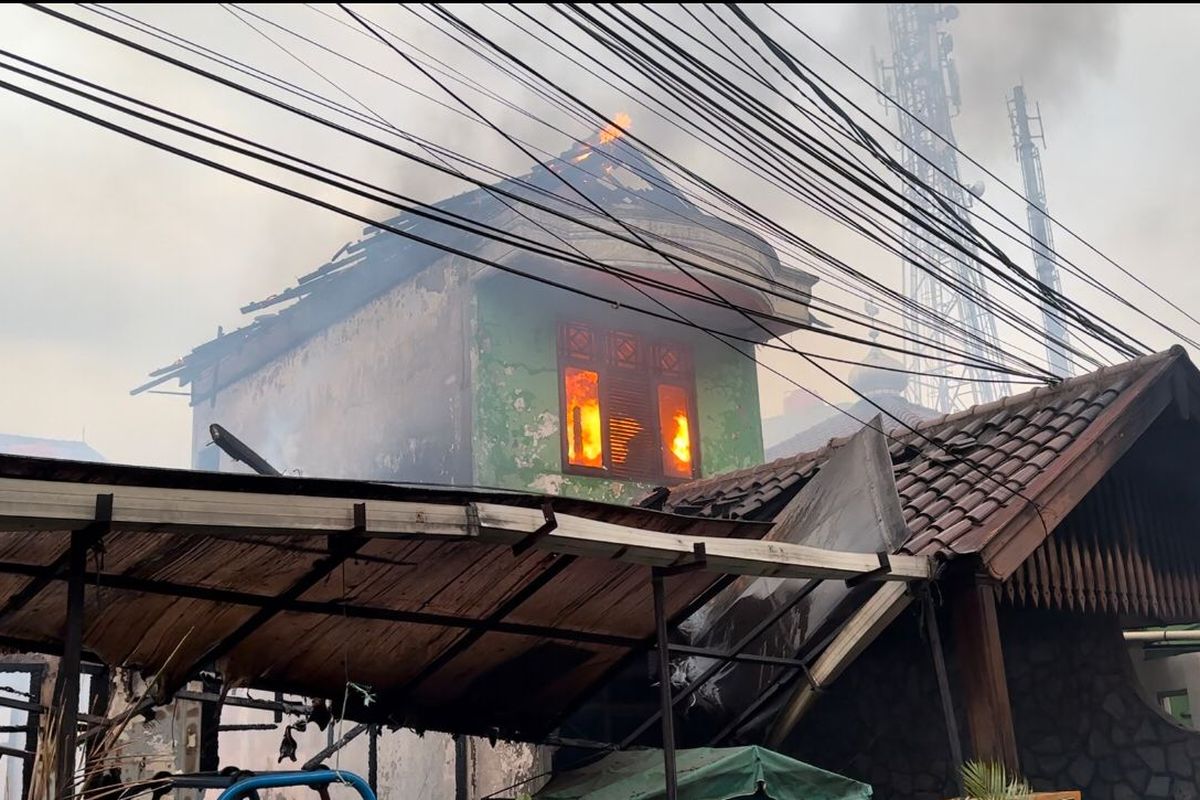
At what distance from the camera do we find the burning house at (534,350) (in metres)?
17.3

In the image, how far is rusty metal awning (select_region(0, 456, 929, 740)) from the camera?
Answer: 5.16 metres

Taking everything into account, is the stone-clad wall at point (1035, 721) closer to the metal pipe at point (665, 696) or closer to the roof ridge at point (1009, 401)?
the roof ridge at point (1009, 401)

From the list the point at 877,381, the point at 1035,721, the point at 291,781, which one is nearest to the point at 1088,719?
the point at 1035,721

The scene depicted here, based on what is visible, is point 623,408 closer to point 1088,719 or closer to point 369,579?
point 1088,719

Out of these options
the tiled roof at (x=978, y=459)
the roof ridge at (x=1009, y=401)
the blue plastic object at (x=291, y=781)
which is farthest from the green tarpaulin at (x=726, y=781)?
the roof ridge at (x=1009, y=401)

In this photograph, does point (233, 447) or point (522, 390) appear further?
point (522, 390)

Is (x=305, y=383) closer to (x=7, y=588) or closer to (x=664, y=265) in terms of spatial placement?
(x=664, y=265)

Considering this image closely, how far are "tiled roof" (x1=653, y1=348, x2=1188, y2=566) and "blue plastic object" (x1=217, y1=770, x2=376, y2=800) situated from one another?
4792mm

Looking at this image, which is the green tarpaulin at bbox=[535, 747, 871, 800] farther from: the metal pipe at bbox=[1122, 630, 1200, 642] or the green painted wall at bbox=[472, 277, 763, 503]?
the green painted wall at bbox=[472, 277, 763, 503]

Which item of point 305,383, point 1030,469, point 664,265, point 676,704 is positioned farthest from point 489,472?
point 1030,469

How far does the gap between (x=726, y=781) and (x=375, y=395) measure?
1300 centimetres

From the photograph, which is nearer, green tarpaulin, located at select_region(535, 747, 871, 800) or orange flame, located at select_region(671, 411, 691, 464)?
green tarpaulin, located at select_region(535, 747, 871, 800)

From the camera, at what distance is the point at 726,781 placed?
734 cm

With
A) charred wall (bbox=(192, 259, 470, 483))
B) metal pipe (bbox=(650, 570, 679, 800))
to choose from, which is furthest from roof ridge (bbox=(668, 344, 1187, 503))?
charred wall (bbox=(192, 259, 470, 483))
